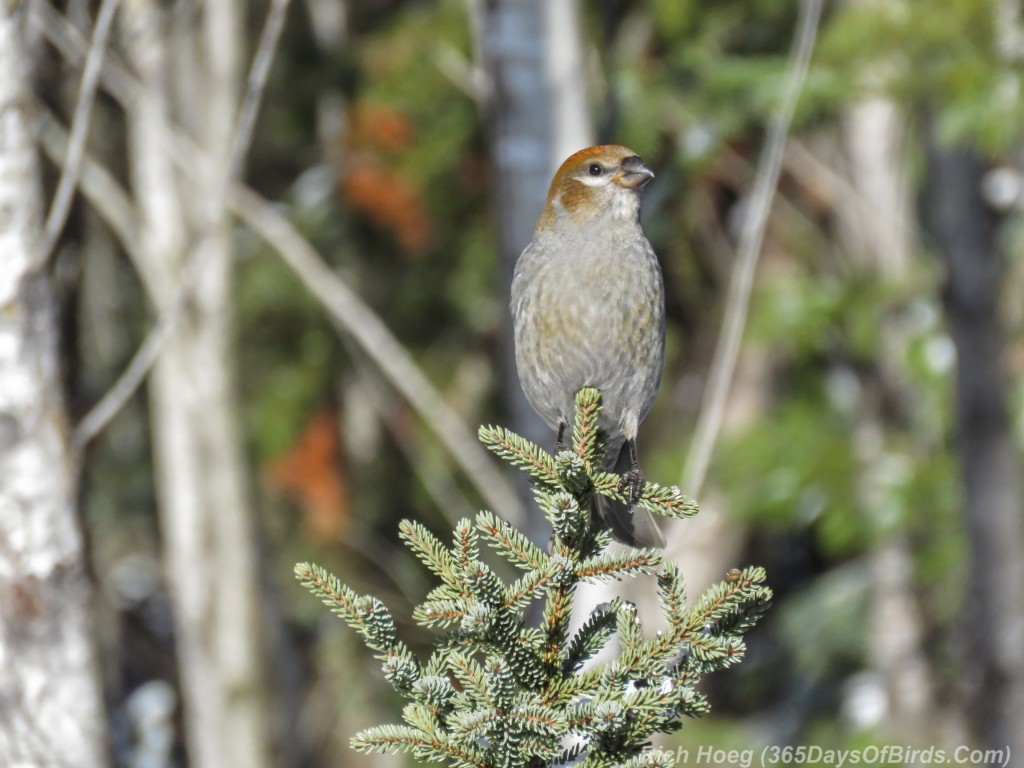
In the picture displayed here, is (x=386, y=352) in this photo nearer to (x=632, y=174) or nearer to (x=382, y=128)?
(x=632, y=174)

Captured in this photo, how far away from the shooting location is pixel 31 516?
308cm

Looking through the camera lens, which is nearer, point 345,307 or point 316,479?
point 345,307

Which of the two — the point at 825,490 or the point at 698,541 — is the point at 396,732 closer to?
the point at 825,490

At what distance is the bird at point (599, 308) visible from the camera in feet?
8.57

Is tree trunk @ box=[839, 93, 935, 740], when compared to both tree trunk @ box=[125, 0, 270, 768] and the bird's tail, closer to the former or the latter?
tree trunk @ box=[125, 0, 270, 768]

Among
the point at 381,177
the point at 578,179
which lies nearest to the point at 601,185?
the point at 578,179

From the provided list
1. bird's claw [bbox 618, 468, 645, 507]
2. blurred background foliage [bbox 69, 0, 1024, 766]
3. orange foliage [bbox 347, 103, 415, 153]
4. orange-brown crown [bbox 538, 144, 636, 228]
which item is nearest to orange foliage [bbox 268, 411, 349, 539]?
blurred background foliage [bbox 69, 0, 1024, 766]

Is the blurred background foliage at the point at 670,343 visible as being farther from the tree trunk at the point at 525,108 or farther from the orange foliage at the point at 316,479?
the tree trunk at the point at 525,108

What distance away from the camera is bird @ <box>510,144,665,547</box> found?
2.61 meters

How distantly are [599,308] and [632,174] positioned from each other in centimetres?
33

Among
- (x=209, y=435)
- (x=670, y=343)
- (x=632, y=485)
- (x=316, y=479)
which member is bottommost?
(x=632, y=485)

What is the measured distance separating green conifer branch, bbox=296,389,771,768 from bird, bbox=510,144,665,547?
59cm

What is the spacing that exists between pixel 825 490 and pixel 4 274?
4.16m

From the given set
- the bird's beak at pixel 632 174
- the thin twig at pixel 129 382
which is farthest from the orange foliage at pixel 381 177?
the bird's beak at pixel 632 174
